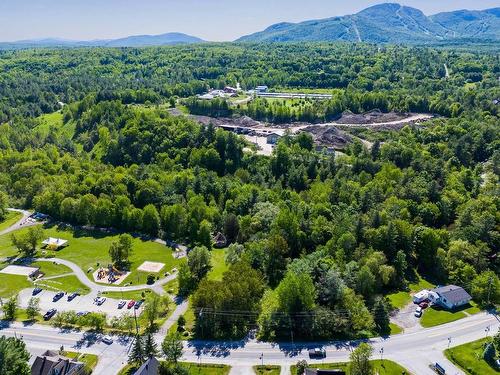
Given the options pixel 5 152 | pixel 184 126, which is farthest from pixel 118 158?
pixel 5 152

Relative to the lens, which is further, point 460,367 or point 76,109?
point 76,109

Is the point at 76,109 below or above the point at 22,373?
above

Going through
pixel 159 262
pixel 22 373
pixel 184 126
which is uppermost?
pixel 184 126

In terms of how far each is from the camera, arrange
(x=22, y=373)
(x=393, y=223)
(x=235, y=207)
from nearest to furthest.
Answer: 1. (x=22, y=373)
2. (x=393, y=223)
3. (x=235, y=207)

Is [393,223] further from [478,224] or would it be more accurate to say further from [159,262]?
[159,262]

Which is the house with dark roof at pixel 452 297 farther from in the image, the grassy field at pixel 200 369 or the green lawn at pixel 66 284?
the green lawn at pixel 66 284

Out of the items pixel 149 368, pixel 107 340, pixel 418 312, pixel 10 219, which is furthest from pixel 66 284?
pixel 418 312

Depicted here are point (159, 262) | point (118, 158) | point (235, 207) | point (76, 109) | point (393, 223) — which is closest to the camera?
point (393, 223)
